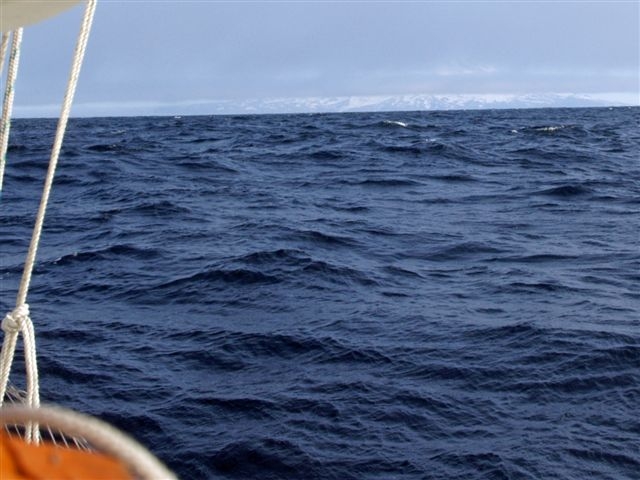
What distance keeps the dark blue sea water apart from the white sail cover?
3.64 metres

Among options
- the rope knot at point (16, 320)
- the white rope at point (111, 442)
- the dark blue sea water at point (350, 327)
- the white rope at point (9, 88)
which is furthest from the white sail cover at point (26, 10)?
the dark blue sea water at point (350, 327)

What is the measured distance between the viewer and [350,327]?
8531 mm

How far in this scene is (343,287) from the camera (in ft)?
33.4

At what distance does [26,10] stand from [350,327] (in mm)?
6218

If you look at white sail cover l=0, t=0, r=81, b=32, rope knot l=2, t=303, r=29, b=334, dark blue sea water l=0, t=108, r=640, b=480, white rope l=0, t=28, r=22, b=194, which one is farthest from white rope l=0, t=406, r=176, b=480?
dark blue sea water l=0, t=108, r=640, b=480

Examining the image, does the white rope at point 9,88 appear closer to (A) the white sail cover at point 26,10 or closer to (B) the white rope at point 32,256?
(B) the white rope at point 32,256

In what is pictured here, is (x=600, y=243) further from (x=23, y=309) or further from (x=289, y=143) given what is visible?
(x=289, y=143)

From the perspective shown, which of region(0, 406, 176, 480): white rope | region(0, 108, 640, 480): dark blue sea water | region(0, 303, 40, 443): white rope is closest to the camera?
region(0, 406, 176, 480): white rope

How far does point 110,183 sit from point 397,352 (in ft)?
49.8

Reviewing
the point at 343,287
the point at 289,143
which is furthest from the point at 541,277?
the point at 289,143

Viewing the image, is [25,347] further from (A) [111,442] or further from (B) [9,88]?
(A) [111,442]

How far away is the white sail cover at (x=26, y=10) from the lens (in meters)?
2.58

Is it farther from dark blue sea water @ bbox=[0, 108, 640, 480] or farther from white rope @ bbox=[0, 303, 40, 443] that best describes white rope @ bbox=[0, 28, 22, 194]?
dark blue sea water @ bbox=[0, 108, 640, 480]

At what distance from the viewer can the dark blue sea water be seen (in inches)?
236
